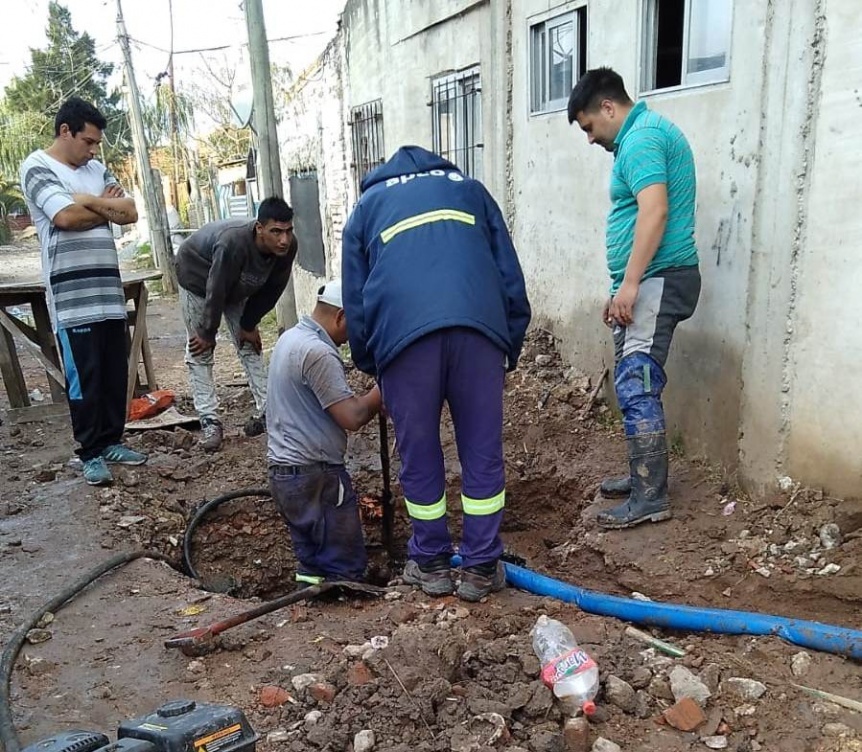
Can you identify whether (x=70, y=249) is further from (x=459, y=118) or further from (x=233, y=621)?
(x=459, y=118)

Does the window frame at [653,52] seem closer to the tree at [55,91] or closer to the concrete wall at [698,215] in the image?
the concrete wall at [698,215]

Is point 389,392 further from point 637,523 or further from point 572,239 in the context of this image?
point 572,239

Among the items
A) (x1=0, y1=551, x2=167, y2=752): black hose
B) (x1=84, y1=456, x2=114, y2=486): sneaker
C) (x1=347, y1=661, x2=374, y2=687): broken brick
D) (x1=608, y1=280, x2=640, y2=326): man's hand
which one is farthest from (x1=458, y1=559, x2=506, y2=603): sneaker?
(x1=84, y1=456, x2=114, y2=486): sneaker

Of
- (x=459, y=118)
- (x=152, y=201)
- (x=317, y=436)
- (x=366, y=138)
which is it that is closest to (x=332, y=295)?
(x=317, y=436)

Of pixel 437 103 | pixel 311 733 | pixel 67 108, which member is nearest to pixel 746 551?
pixel 311 733

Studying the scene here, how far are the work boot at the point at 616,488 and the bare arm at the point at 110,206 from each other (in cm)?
303

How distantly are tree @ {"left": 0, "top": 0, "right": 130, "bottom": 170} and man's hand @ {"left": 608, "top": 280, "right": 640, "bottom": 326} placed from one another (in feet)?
94.7

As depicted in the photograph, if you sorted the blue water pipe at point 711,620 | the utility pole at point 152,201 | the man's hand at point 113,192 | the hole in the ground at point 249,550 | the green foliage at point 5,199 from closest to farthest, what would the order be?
A: the blue water pipe at point 711,620, the hole in the ground at point 249,550, the man's hand at point 113,192, the utility pole at point 152,201, the green foliage at point 5,199

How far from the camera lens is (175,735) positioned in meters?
1.66

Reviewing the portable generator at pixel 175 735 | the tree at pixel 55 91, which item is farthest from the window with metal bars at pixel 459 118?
the tree at pixel 55 91

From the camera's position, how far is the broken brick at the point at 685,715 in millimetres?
2082

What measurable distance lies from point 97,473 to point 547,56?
159 inches

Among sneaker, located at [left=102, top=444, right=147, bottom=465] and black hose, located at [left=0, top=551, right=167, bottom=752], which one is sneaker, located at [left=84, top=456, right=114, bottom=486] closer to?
sneaker, located at [left=102, top=444, right=147, bottom=465]

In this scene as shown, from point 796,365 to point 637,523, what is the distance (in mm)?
1001
